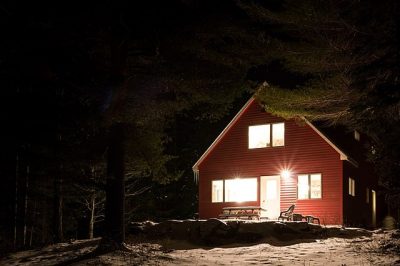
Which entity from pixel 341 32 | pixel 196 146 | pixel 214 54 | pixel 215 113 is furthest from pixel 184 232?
pixel 196 146

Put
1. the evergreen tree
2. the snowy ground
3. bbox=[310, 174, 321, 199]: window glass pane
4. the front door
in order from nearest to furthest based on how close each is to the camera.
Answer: the evergreen tree < the snowy ground < bbox=[310, 174, 321, 199]: window glass pane < the front door

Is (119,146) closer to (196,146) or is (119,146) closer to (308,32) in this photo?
(308,32)

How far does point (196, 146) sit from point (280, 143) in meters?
15.1

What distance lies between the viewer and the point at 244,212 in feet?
78.9

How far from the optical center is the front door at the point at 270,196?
25.8m

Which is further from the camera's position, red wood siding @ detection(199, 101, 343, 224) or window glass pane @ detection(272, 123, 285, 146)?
window glass pane @ detection(272, 123, 285, 146)

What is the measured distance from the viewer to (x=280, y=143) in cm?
2606

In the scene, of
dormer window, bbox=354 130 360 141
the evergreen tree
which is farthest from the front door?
the evergreen tree

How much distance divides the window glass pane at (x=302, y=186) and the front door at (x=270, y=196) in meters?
1.03

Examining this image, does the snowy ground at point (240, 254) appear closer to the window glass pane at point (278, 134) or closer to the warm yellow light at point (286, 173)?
the warm yellow light at point (286, 173)

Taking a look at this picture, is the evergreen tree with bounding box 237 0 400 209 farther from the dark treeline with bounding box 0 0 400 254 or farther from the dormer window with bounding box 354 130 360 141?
the dormer window with bounding box 354 130 360 141

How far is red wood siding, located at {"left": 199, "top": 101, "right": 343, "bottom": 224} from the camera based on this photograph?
24359mm

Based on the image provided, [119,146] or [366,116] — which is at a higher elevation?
[366,116]

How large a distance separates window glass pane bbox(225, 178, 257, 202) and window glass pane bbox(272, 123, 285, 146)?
213 centimetres
